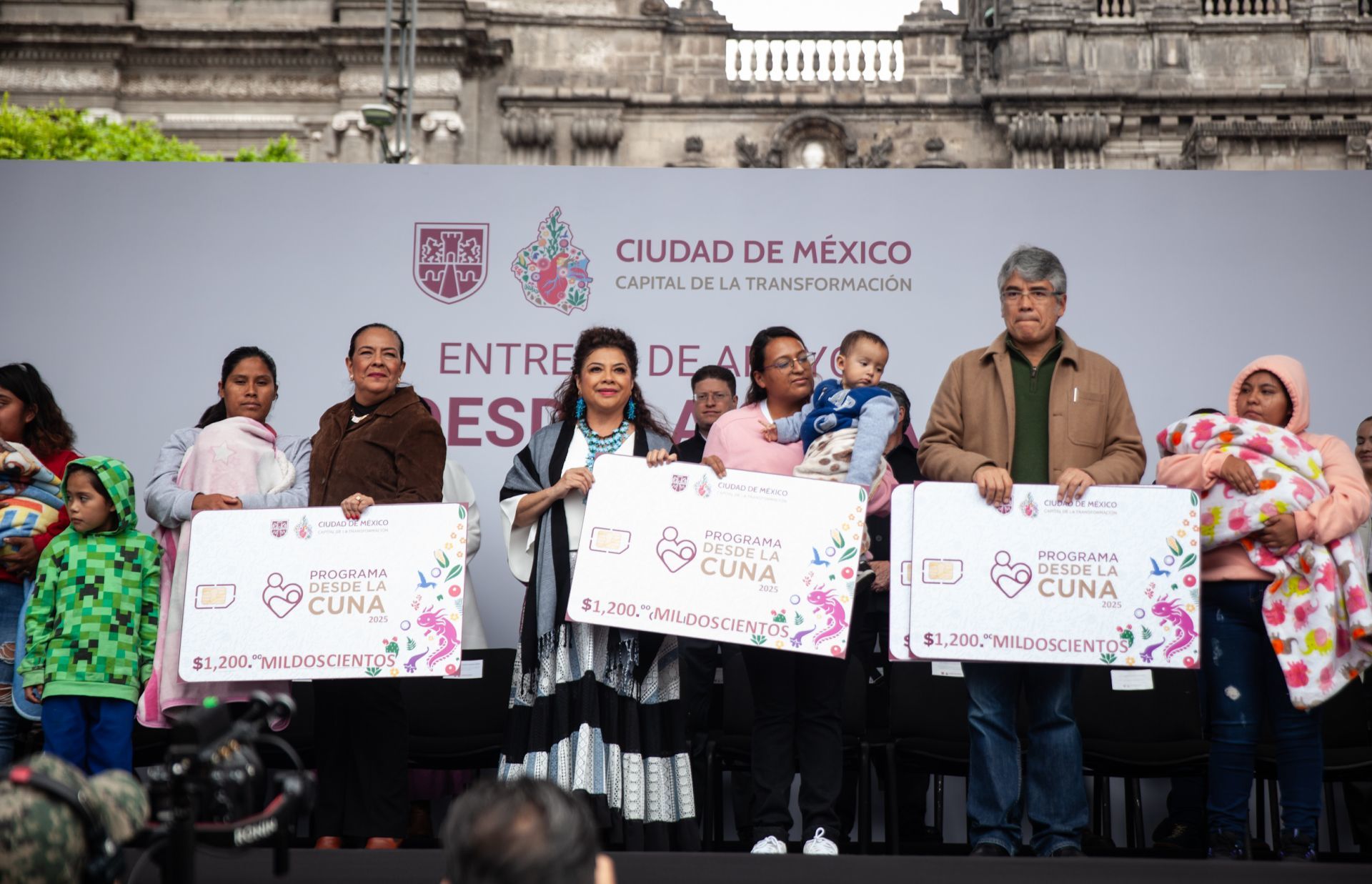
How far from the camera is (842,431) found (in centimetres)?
471

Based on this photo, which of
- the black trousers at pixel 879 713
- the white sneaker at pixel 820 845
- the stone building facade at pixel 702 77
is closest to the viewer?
the white sneaker at pixel 820 845

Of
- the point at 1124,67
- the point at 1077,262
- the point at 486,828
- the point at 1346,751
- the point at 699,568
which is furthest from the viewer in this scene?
the point at 1124,67

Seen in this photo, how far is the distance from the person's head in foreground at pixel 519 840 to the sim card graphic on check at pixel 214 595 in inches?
122

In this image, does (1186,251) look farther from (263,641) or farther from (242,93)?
(242,93)

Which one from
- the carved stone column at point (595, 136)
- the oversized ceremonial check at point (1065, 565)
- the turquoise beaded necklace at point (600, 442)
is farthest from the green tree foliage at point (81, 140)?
the oversized ceremonial check at point (1065, 565)

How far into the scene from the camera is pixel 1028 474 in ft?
15.4

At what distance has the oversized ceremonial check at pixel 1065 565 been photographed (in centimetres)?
453

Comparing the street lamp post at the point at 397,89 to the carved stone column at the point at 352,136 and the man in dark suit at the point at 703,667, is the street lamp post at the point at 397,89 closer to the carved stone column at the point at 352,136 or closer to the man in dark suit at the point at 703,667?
the carved stone column at the point at 352,136

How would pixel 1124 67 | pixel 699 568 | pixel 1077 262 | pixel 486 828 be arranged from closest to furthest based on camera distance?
1. pixel 486 828
2. pixel 699 568
3. pixel 1077 262
4. pixel 1124 67

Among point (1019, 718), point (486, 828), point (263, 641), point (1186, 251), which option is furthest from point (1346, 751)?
point (486, 828)

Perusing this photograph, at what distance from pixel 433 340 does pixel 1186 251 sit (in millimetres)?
3646

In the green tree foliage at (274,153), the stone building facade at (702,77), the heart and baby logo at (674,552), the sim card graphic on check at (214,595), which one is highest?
the stone building facade at (702,77)

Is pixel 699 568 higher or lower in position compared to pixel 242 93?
lower

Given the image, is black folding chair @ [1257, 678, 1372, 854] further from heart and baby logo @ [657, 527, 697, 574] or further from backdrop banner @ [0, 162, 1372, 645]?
heart and baby logo @ [657, 527, 697, 574]
